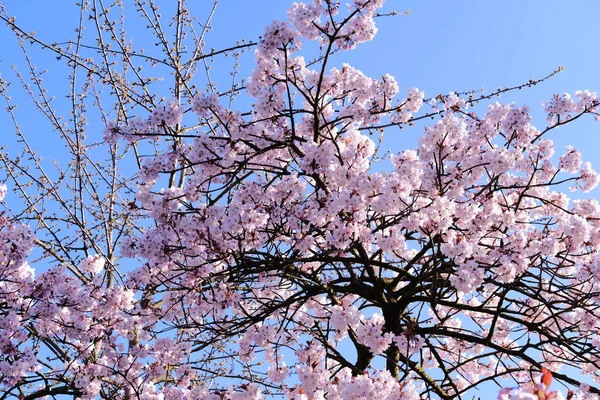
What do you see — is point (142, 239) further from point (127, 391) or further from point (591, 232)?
point (591, 232)

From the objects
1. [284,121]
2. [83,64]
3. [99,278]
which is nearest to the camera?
[284,121]

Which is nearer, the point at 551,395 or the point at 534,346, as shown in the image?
the point at 551,395

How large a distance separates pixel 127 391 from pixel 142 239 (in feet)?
9.69

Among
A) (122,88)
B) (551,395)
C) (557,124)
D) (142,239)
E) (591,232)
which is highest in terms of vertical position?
(122,88)

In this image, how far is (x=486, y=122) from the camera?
7172 mm

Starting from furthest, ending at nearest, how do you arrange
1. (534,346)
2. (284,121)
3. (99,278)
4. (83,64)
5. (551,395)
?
(83,64)
(99,278)
(284,121)
(534,346)
(551,395)

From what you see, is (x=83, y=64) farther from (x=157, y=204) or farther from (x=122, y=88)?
(x=157, y=204)

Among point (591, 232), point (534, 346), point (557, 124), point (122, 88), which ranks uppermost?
point (122, 88)

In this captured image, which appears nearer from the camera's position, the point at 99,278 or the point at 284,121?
the point at 284,121

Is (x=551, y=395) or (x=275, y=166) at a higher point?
(x=275, y=166)

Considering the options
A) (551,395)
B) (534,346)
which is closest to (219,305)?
(534,346)

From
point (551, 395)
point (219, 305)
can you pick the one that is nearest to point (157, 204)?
point (219, 305)

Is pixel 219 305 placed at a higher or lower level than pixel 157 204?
lower

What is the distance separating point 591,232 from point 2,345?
7.01m
